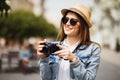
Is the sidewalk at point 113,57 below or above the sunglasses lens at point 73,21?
below

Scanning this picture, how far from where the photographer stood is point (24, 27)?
35.6 meters

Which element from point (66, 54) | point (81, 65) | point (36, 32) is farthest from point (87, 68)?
point (36, 32)

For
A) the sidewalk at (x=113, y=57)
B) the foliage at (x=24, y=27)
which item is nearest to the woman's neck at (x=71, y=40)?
the sidewalk at (x=113, y=57)

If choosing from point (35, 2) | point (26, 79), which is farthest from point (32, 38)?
point (26, 79)

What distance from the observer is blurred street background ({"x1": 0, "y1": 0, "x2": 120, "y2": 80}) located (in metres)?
11.9

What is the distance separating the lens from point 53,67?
251 centimetres

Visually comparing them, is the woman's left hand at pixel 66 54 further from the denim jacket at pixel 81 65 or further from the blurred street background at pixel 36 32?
the blurred street background at pixel 36 32

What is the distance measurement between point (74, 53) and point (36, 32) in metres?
37.3

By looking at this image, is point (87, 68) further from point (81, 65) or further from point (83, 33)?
point (83, 33)

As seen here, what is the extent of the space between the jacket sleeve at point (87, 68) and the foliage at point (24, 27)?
29.6 m

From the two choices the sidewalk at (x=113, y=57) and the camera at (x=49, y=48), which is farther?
the sidewalk at (x=113, y=57)

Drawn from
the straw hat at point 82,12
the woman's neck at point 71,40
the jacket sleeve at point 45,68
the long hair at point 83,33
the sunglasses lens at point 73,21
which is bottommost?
the jacket sleeve at point 45,68

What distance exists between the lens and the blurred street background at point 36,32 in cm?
1190

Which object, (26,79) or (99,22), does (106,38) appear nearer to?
(99,22)
